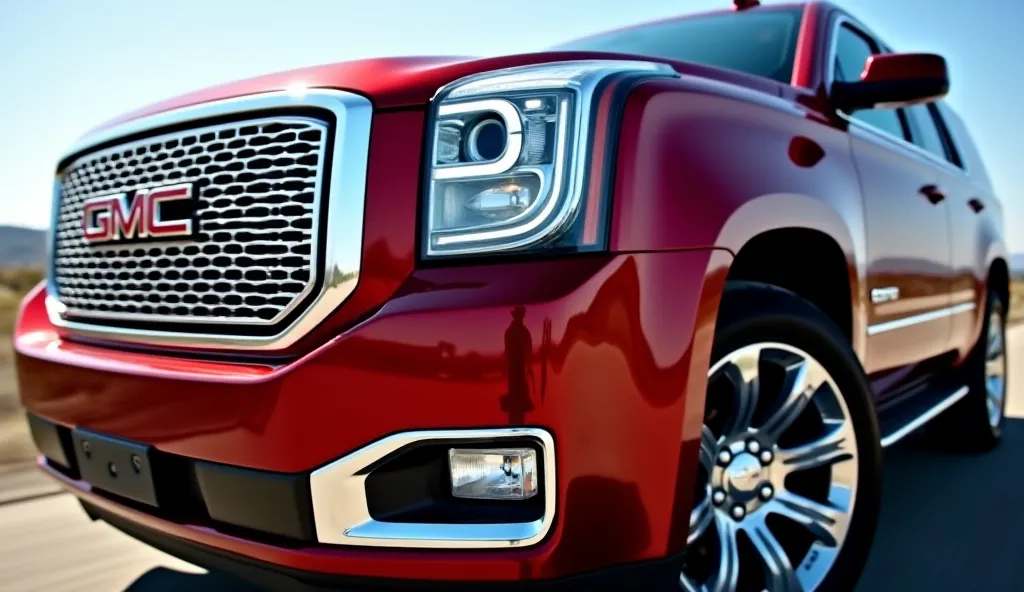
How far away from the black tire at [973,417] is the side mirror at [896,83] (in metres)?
1.83

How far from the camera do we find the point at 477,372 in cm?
139

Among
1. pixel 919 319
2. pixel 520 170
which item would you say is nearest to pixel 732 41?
pixel 919 319

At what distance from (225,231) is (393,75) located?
0.45 meters

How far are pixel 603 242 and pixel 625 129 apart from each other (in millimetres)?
216

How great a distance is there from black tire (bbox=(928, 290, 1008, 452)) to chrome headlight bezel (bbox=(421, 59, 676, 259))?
10.1ft

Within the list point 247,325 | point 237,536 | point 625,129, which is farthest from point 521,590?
point 625,129

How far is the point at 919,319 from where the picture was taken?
9.84ft

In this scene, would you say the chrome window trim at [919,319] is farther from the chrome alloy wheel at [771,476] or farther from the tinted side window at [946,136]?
the tinted side window at [946,136]

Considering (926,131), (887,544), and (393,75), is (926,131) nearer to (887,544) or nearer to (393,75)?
(887,544)

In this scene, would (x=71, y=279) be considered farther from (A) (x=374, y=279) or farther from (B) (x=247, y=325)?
(A) (x=374, y=279)

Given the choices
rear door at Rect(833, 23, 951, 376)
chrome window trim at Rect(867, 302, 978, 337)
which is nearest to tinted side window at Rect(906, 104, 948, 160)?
rear door at Rect(833, 23, 951, 376)

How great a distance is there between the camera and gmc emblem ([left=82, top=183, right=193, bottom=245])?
174 centimetres

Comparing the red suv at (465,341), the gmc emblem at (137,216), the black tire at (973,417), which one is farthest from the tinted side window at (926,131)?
the gmc emblem at (137,216)

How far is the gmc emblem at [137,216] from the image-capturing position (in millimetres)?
1743
